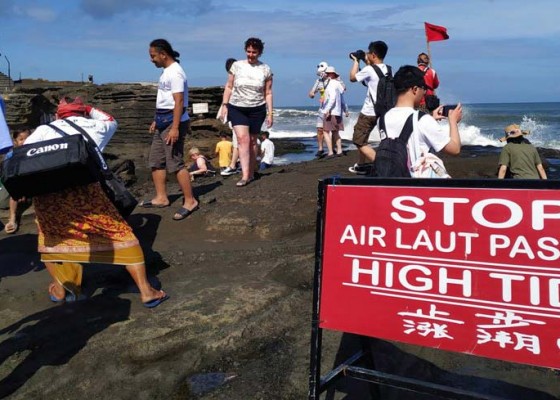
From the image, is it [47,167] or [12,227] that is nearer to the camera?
[47,167]

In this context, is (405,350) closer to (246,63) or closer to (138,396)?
(138,396)

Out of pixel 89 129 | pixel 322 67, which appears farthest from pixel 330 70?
pixel 89 129

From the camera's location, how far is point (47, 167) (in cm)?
385

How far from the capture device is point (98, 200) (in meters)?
4.30

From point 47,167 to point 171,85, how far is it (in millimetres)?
2429

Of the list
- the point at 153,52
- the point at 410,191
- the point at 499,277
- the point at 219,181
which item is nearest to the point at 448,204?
the point at 410,191

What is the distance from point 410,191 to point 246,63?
16.1ft

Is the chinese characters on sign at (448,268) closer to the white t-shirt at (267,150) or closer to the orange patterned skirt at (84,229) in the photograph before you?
the orange patterned skirt at (84,229)

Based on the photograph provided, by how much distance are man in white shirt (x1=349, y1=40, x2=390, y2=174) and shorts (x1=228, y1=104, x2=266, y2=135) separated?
4.16 ft

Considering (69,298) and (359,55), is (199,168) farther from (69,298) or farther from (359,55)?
(69,298)

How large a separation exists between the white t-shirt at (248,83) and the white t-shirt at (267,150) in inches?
184

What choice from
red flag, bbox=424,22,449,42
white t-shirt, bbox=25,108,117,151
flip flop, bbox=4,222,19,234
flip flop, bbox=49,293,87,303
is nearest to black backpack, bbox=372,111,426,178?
white t-shirt, bbox=25,108,117,151

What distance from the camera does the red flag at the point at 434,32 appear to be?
867 cm

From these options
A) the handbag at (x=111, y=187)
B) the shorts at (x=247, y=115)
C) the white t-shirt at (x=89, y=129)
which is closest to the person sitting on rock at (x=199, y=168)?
the shorts at (x=247, y=115)
